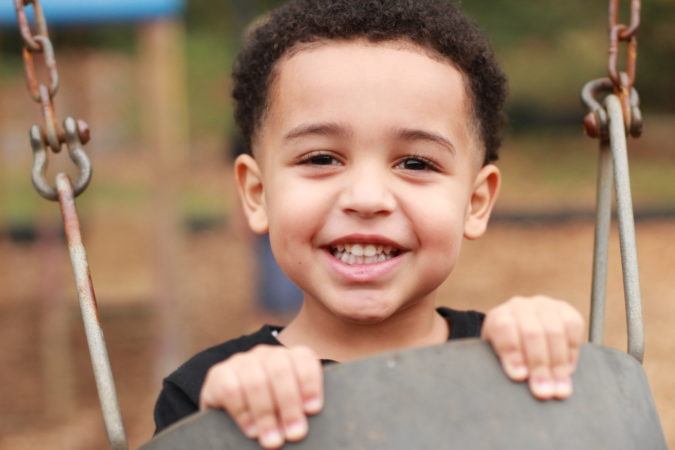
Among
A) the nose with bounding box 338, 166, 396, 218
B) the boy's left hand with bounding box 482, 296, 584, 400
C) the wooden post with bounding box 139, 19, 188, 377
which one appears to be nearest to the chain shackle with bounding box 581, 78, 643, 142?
the nose with bounding box 338, 166, 396, 218

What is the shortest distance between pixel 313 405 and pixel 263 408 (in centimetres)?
5

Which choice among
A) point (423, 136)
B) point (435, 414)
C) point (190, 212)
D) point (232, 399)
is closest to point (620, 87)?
point (423, 136)

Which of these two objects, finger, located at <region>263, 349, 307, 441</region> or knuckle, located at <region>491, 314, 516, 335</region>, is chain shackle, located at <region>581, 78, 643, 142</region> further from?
finger, located at <region>263, 349, 307, 441</region>

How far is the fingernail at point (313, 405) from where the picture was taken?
1.05 m

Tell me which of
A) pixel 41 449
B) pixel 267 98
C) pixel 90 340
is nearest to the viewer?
pixel 90 340

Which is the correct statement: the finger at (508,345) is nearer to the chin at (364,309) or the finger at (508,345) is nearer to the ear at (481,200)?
the chin at (364,309)

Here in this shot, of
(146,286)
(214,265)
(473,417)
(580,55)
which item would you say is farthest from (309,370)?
(580,55)

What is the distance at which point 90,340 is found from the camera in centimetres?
123

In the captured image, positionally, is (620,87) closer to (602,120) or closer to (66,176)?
(602,120)

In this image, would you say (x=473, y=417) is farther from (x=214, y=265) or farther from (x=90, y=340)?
(x=214, y=265)

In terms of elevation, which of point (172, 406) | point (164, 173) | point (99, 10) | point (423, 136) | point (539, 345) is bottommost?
point (172, 406)

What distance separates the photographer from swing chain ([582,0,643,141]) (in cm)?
149

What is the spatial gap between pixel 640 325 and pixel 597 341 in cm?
13

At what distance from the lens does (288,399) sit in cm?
105
